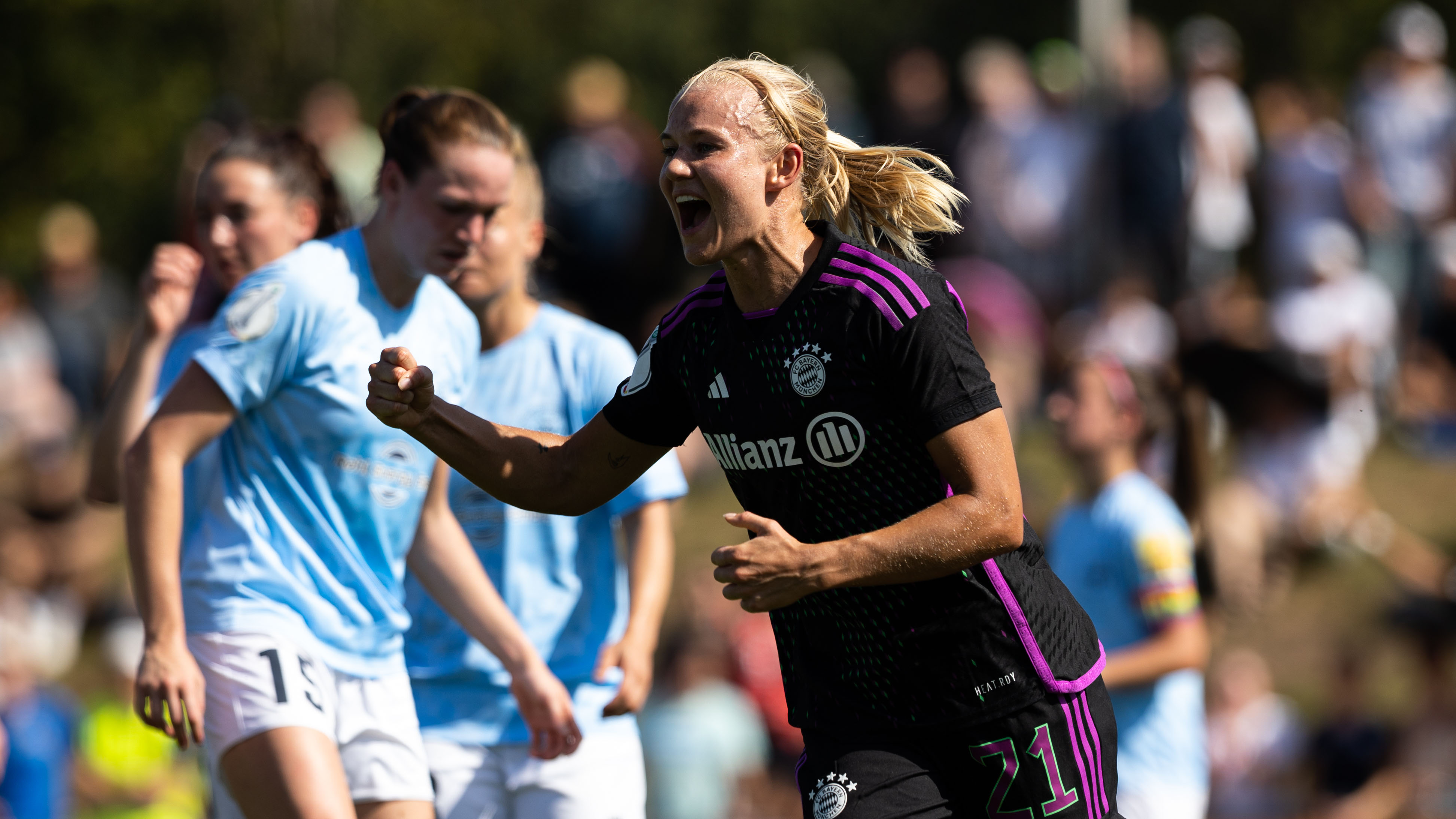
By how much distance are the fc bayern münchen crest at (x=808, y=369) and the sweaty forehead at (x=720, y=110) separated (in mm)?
474

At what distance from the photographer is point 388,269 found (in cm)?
415

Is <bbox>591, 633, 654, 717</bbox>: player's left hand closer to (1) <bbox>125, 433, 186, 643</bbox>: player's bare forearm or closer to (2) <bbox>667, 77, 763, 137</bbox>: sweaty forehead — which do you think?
(1) <bbox>125, 433, 186, 643</bbox>: player's bare forearm

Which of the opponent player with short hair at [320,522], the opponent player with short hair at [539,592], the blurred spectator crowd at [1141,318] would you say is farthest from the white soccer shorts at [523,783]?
the blurred spectator crowd at [1141,318]

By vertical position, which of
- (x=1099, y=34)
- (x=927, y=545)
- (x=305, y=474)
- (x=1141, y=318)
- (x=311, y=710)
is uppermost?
(x=1099, y=34)

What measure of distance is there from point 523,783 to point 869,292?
6.85 feet

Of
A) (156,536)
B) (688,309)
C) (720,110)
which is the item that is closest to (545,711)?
(156,536)

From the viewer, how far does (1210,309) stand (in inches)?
457

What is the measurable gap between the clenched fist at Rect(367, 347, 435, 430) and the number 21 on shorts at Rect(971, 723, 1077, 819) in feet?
4.55

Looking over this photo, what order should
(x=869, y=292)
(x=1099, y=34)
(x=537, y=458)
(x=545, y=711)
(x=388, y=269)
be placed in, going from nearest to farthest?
1. (x=869, y=292)
2. (x=537, y=458)
3. (x=388, y=269)
4. (x=545, y=711)
5. (x=1099, y=34)

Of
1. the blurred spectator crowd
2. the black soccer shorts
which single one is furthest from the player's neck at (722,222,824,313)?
the blurred spectator crowd

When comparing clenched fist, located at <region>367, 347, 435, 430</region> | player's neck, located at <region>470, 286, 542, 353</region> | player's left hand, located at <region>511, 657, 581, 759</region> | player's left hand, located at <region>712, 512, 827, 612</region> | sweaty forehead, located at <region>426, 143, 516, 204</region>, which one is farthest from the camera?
player's neck, located at <region>470, 286, 542, 353</region>

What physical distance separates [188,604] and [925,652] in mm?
1864

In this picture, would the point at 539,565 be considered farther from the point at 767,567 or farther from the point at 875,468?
the point at 767,567

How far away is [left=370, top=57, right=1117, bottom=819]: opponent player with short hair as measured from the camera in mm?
3139
